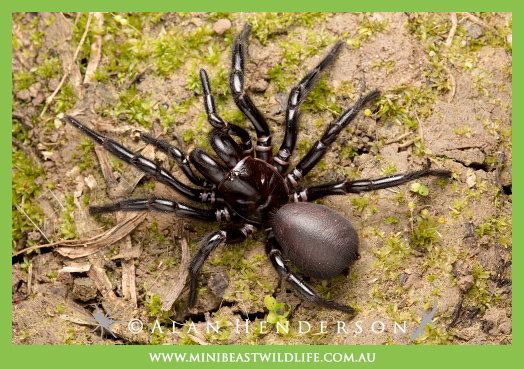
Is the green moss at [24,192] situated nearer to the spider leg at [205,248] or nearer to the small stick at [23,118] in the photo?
the small stick at [23,118]

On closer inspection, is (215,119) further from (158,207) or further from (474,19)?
(474,19)

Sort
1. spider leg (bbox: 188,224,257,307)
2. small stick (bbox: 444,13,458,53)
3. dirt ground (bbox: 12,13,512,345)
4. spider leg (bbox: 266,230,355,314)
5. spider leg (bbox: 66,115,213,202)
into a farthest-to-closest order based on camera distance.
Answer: small stick (bbox: 444,13,458,53), spider leg (bbox: 66,115,213,202), dirt ground (bbox: 12,13,512,345), spider leg (bbox: 188,224,257,307), spider leg (bbox: 266,230,355,314)

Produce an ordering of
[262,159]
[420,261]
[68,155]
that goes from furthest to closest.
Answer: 1. [68,155]
2. [262,159]
3. [420,261]

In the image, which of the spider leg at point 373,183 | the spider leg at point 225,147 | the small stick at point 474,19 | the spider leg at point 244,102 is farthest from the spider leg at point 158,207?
the small stick at point 474,19

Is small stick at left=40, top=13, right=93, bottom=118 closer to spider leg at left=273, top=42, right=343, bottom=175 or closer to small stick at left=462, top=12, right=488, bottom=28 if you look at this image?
spider leg at left=273, top=42, right=343, bottom=175

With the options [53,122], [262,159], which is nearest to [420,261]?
[262,159]

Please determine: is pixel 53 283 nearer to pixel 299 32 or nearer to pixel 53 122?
pixel 53 122

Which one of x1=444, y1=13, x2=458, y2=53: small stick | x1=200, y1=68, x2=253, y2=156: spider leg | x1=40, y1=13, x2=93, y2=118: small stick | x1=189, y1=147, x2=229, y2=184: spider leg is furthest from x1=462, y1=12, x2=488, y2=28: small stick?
x1=40, y1=13, x2=93, y2=118: small stick
